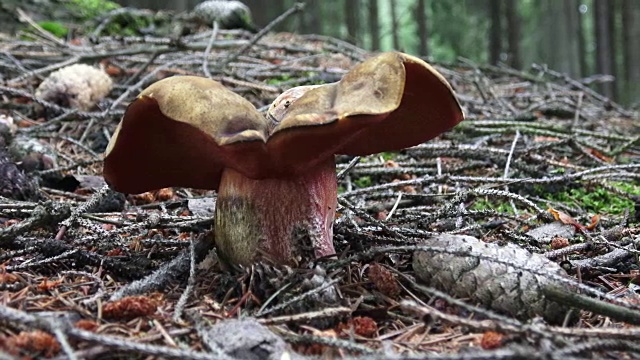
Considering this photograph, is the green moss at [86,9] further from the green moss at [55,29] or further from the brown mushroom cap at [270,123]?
the brown mushroom cap at [270,123]

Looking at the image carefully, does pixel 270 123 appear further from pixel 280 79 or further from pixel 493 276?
pixel 280 79

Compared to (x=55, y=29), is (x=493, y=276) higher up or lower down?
lower down

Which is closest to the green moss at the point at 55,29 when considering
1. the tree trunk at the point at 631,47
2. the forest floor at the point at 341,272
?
the forest floor at the point at 341,272

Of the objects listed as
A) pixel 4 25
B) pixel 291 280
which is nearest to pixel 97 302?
pixel 291 280

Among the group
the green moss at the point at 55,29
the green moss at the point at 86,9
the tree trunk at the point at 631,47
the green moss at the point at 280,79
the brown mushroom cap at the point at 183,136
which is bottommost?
the tree trunk at the point at 631,47

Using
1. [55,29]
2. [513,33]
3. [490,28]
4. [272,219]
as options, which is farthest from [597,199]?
[490,28]

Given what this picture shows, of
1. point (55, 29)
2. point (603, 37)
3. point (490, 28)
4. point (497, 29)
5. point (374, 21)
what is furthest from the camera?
point (374, 21)

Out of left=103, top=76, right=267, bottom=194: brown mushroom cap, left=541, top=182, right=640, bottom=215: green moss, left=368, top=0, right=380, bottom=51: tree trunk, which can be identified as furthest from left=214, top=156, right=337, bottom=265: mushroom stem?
left=368, top=0, right=380, bottom=51: tree trunk
